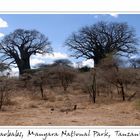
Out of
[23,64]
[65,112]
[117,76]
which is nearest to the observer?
[65,112]

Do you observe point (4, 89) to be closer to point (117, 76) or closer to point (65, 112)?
point (65, 112)

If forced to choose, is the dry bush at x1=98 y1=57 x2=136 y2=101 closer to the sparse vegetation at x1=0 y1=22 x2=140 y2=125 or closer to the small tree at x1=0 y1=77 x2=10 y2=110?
the sparse vegetation at x1=0 y1=22 x2=140 y2=125

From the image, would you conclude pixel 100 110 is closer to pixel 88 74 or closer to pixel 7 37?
pixel 88 74

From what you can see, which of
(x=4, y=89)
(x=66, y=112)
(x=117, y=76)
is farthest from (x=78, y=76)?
(x=66, y=112)

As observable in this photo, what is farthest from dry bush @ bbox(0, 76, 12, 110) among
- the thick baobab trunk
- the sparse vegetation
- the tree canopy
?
the tree canopy

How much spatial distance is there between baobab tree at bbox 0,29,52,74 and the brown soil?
0.65 metres

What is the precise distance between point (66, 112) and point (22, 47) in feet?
4.15

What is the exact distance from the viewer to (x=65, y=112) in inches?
219

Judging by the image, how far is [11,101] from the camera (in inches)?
248

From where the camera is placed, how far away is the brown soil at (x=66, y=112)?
455 cm

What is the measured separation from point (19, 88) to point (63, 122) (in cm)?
252

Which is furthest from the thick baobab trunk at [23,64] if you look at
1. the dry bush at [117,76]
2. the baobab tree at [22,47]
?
the dry bush at [117,76]

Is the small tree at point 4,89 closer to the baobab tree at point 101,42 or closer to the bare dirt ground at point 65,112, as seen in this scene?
the bare dirt ground at point 65,112

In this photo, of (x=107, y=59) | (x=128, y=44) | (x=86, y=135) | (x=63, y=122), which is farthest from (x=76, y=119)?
(x=107, y=59)
